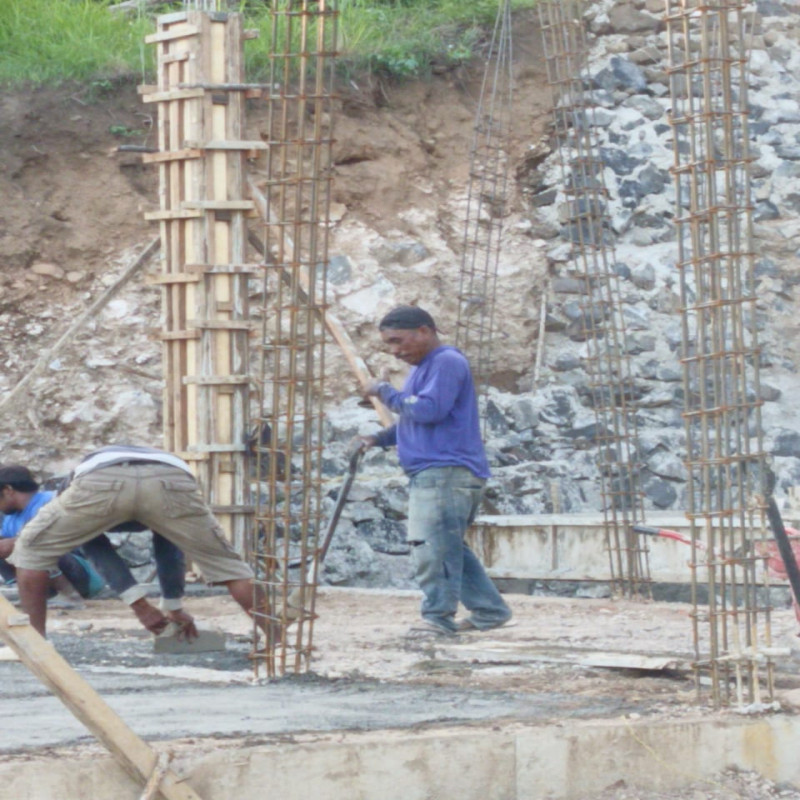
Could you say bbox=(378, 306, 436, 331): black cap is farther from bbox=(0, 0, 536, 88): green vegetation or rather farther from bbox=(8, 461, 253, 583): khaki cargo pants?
bbox=(0, 0, 536, 88): green vegetation

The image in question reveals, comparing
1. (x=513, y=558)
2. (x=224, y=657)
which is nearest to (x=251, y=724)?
(x=224, y=657)

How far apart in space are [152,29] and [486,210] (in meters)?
3.68

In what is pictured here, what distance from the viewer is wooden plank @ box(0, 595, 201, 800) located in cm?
449

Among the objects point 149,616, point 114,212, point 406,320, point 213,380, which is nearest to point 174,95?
point 213,380

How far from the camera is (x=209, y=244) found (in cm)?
1088

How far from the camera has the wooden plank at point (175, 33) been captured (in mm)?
10750

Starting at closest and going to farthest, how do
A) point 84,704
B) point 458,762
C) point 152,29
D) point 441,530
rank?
1. point 84,704
2. point 458,762
3. point 441,530
4. point 152,29

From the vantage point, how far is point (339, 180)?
14.7m

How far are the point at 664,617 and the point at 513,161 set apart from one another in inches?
273

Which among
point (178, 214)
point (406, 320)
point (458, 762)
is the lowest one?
point (458, 762)

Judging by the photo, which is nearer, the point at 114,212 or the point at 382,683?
the point at 382,683

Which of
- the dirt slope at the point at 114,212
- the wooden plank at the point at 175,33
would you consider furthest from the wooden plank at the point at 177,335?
the dirt slope at the point at 114,212

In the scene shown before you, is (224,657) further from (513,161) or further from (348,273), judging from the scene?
(513,161)

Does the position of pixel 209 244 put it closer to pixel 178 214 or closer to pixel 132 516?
pixel 178 214
